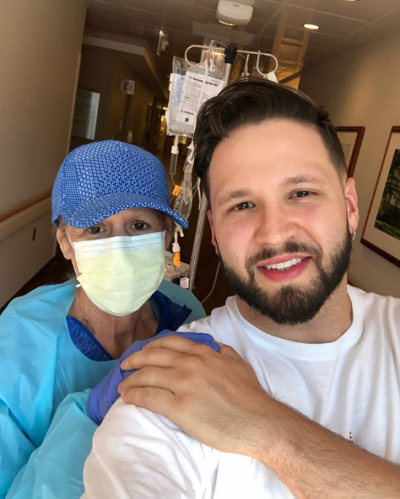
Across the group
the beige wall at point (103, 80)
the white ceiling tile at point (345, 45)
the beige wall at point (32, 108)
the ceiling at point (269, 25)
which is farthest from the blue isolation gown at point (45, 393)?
the beige wall at point (103, 80)

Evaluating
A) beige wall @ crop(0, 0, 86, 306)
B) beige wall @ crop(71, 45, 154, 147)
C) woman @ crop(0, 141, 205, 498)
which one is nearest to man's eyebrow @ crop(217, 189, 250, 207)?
woman @ crop(0, 141, 205, 498)

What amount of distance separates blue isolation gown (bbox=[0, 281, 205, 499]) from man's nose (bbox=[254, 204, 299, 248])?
0.57 m

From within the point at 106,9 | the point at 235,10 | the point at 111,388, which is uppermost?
the point at 106,9

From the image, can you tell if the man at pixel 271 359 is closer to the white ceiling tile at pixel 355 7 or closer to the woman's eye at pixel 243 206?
the woman's eye at pixel 243 206

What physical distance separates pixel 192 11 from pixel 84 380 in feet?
12.2

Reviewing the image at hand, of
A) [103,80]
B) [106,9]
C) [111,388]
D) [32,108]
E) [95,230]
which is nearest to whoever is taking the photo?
[111,388]

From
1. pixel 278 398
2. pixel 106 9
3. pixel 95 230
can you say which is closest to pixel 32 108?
pixel 106 9

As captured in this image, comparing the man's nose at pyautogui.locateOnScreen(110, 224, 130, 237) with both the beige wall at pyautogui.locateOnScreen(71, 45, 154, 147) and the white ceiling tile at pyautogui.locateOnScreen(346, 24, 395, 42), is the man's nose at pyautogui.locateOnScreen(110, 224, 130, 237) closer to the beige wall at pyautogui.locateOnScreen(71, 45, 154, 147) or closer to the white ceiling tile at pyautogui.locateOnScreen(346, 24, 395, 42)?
the white ceiling tile at pyautogui.locateOnScreen(346, 24, 395, 42)

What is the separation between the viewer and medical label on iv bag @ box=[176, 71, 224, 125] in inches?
81.7

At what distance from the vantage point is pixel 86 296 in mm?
1352

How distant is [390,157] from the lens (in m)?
3.27

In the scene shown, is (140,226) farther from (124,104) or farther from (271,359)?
(124,104)

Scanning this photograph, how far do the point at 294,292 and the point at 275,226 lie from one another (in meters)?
0.16

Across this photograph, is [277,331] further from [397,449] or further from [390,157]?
[390,157]
